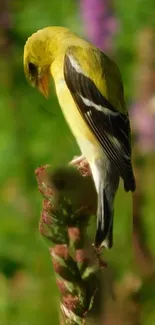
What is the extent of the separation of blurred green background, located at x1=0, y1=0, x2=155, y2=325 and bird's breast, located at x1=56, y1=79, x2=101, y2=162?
6 cm

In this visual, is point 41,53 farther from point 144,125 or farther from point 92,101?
point 144,125

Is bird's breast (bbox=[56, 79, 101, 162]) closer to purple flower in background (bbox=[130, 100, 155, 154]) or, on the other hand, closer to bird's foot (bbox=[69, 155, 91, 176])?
bird's foot (bbox=[69, 155, 91, 176])

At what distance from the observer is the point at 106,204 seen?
107 cm

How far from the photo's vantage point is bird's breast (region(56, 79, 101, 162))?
105cm

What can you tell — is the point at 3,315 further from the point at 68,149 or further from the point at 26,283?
the point at 68,149

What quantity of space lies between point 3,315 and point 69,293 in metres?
0.21

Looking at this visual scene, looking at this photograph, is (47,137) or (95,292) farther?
(47,137)

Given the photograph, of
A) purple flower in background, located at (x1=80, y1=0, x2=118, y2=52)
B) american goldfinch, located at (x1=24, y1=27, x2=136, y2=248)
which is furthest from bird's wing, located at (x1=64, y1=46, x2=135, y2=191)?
purple flower in background, located at (x1=80, y1=0, x2=118, y2=52)

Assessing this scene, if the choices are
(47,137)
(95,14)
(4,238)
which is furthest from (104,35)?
(4,238)

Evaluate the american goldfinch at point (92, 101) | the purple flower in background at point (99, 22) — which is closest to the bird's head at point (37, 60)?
the american goldfinch at point (92, 101)

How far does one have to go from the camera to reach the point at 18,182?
1.18 meters

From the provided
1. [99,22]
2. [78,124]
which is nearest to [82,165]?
[78,124]

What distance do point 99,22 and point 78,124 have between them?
17 cm

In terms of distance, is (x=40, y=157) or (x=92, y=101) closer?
(x=92, y=101)
